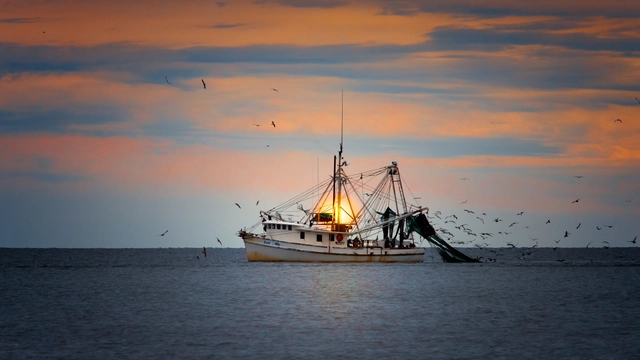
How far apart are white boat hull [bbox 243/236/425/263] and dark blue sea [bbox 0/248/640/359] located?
1102 cm

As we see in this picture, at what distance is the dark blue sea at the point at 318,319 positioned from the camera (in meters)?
36.4

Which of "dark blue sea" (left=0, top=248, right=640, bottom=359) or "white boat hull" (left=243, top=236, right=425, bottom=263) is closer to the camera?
"dark blue sea" (left=0, top=248, right=640, bottom=359)

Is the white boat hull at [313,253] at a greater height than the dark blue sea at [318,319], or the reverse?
the white boat hull at [313,253]

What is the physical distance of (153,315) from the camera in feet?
166

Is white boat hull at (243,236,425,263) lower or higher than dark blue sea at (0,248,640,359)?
higher

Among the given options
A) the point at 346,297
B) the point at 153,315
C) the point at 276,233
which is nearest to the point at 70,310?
the point at 153,315

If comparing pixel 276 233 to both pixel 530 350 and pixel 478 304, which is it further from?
pixel 530 350

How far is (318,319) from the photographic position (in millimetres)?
48938

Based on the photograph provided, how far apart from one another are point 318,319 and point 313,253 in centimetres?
4744

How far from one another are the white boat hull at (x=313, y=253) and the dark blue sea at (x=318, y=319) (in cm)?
1102

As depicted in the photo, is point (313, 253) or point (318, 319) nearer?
point (318, 319)

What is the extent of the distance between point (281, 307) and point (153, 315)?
9.26 meters

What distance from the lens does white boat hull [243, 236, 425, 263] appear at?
3797 inches

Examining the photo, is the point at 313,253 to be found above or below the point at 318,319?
above
